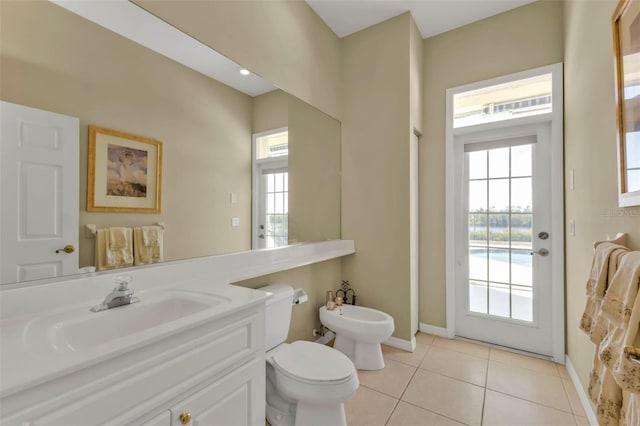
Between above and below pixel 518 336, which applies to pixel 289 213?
above

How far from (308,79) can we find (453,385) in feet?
8.37

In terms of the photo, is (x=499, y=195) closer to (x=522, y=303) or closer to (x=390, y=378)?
(x=522, y=303)

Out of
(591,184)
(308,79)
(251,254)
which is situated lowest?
(251,254)

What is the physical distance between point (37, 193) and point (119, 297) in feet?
1.48

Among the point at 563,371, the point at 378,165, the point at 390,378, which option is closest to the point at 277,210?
the point at 378,165

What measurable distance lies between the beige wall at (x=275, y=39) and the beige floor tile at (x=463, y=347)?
7.67 ft

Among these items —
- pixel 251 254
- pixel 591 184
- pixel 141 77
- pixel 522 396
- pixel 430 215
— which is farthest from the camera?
pixel 430 215

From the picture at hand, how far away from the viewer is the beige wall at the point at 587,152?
1.32 m

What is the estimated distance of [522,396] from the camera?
1.86m

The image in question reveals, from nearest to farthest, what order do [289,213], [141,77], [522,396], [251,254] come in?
[141,77] → [251,254] → [522,396] → [289,213]

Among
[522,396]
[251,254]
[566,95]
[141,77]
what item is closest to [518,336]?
[522,396]

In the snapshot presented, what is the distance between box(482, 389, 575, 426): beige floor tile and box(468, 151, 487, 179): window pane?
70.2 inches

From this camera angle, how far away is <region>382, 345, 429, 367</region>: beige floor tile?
2.28 metres

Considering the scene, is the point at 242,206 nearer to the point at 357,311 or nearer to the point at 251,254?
the point at 251,254
